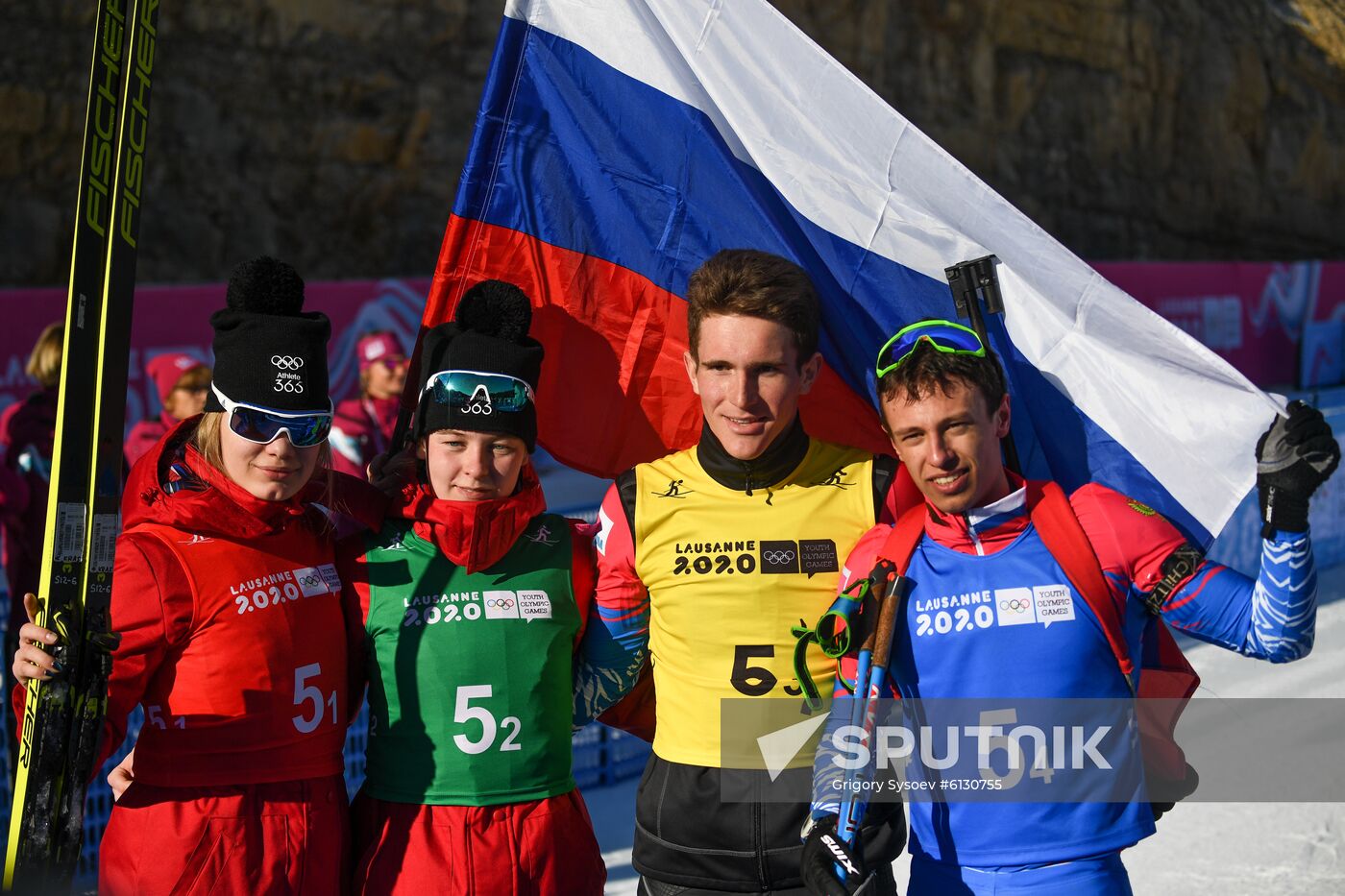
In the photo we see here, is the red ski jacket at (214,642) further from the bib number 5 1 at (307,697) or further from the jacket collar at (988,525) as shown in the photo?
the jacket collar at (988,525)

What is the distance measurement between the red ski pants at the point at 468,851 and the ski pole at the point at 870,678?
Result: 2.02 ft

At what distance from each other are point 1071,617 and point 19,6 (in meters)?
12.7

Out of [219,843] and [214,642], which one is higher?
[214,642]

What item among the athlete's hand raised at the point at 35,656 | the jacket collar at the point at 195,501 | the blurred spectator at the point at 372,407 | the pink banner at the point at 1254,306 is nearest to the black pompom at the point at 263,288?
the jacket collar at the point at 195,501

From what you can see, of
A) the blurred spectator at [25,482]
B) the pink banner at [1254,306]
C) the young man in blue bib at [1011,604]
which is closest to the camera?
the young man in blue bib at [1011,604]

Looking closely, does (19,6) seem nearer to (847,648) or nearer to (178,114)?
(178,114)

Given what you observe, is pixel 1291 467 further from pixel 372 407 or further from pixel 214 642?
pixel 372 407

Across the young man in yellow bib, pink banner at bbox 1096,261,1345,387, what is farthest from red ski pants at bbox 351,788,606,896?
pink banner at bbox 1096,261,1345,387

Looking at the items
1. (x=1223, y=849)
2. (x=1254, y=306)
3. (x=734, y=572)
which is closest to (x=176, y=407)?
(x=734, y=572)

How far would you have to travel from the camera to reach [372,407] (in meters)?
6.77

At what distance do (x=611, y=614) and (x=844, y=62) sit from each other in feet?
58.3

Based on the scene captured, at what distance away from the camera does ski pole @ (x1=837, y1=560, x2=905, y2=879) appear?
8.90 ft

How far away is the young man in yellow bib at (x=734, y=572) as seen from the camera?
2.97 meters

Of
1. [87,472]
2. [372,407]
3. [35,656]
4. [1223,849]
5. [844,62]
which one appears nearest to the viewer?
[35,656]
